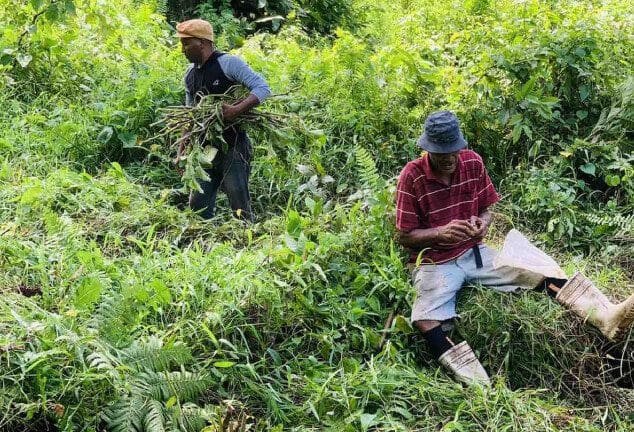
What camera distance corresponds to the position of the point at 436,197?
406 cm

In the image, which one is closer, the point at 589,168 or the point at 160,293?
the point at 160,293

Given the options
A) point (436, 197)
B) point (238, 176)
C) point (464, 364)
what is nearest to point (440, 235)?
point (436, 197)

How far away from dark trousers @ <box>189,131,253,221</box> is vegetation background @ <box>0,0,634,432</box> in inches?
5.3

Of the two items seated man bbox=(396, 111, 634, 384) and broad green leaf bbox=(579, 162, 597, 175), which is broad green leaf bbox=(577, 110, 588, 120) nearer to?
broad green leaf bbox=(579, 162, 597, 175)

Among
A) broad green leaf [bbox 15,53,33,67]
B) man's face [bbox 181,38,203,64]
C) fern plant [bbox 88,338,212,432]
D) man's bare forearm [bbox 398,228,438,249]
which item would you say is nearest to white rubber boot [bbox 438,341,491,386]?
man's bare forearm [bbox 398,228,438,249]

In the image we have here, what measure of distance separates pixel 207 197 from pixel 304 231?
97cm

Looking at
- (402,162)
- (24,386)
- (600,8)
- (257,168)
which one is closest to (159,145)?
(257,168)

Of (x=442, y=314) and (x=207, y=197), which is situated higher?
(x=207, y=197)

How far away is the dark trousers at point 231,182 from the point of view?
196 inches

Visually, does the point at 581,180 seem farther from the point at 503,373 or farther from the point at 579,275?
the point at 503,373

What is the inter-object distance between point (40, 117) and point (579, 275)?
4327 mm

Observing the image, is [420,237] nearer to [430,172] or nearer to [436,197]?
[436,197]

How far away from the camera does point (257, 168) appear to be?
18.9 ft

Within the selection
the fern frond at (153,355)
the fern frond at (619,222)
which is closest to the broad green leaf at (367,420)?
the fern frond at (153,355)
